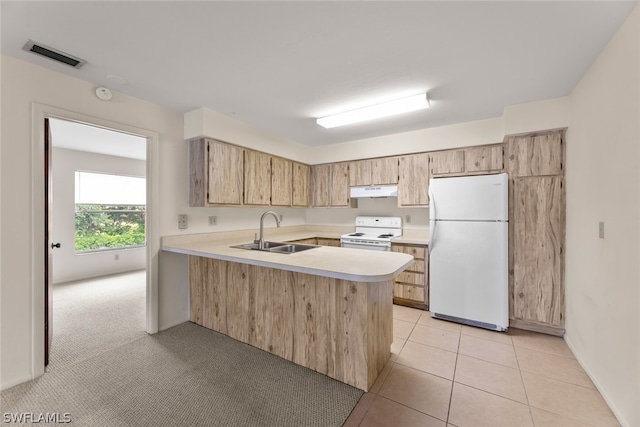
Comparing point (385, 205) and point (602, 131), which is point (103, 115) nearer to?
point (385, 205)

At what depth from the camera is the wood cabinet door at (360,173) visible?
13.1ft

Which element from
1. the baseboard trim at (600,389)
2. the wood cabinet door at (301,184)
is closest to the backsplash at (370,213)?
the wood cabinet door at (301,184)

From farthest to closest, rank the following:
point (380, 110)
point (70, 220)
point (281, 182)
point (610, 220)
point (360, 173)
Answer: point (70, 220) → point (360, 173) → point (281, 182) → point (380, 110) → point (610, 220)

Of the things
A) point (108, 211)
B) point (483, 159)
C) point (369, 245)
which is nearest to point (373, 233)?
point (369, 245)

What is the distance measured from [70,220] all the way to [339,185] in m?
4.95

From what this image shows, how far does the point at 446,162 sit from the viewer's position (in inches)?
133

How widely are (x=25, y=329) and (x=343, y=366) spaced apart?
2.44m

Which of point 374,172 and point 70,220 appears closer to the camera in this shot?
point 374,172

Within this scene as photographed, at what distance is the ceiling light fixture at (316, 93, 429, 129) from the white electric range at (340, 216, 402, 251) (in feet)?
5.28

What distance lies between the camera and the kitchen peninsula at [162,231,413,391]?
1.83 m

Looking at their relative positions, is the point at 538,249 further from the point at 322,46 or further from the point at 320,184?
the point at 320,184

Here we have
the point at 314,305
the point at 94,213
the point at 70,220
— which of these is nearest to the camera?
the point at 314,305

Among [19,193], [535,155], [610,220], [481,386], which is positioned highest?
[535,155]

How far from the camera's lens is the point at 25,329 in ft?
6.39
